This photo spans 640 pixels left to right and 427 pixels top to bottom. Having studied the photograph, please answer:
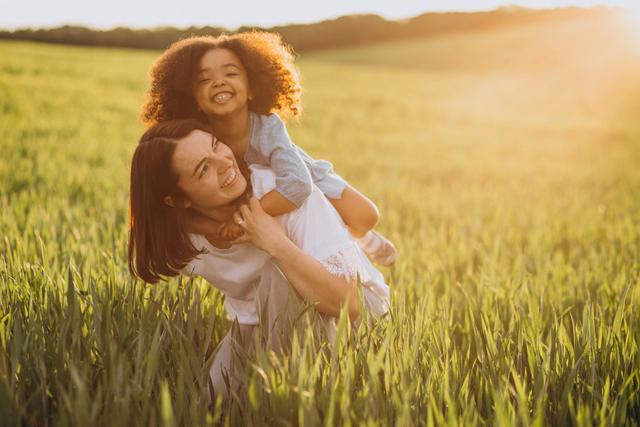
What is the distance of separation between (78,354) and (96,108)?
10.1 meters

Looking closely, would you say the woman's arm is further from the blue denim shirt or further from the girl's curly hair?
the girl's curly hair

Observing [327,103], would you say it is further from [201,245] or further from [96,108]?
[201,245]

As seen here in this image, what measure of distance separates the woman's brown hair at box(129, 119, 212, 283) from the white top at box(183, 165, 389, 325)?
0.26 ft

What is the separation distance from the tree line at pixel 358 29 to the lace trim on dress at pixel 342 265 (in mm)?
33255

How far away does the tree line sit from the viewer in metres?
33.6

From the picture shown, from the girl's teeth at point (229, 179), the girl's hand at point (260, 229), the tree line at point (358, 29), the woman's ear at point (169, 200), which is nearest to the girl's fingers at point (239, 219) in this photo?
the girl's hand at point (260, 229)

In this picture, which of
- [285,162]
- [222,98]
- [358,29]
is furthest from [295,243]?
[358,29]

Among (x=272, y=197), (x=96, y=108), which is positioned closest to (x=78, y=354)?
(x=272, y=197)

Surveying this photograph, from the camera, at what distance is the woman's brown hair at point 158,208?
1891mm

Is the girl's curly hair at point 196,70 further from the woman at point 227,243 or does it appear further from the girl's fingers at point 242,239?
the girl's fingers at point 242,239

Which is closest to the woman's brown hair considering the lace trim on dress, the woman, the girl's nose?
the woman

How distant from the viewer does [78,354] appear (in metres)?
1.75

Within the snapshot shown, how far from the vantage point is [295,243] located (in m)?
2.04

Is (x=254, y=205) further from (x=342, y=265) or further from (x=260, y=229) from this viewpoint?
(x=342, y=265)
